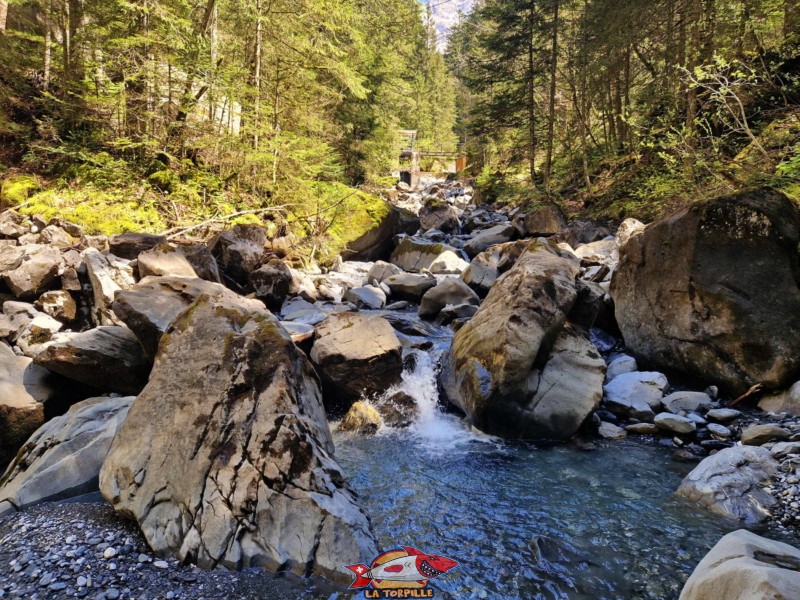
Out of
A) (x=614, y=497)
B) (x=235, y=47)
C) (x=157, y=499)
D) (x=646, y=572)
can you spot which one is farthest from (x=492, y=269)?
(x=235, y=47)

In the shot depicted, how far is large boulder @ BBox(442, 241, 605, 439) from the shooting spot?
6879 millimetres

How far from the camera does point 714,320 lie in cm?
721

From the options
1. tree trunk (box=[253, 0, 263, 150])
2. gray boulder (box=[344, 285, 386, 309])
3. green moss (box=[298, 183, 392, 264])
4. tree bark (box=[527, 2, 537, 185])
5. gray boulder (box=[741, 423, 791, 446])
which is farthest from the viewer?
tree bark (box=[527, 2, 537, 185])

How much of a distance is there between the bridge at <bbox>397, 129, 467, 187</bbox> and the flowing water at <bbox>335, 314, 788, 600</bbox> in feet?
104

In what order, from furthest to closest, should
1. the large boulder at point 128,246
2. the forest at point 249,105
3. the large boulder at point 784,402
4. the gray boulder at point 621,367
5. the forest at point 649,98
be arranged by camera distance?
the forest at point 249,105 → the large boulder at point 128,246 → the forest at point 649,98 → the gray boulder at point 621,367 → the large boulder at point 784,402

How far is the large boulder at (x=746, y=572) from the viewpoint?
243 cm

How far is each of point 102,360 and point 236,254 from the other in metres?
5.98

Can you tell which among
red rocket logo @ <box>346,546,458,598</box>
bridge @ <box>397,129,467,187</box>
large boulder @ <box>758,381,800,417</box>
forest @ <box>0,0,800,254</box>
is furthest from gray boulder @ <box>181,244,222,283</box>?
bridge @ <box>397,129,467,187</box>

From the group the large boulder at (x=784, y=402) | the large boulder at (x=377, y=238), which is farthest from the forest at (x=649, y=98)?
the large boulder at (x=377, y=238)

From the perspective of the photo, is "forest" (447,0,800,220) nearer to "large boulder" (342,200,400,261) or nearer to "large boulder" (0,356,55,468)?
"large boulder" (342,200,400,261)

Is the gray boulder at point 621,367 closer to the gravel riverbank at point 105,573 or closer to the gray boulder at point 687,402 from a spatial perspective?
the gray boulder at point 687,402

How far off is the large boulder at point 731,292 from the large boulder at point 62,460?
8.49 m

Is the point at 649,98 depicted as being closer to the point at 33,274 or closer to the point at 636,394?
the point at 636,394

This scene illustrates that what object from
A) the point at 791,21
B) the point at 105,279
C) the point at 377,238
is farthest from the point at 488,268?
the point at 105,279
